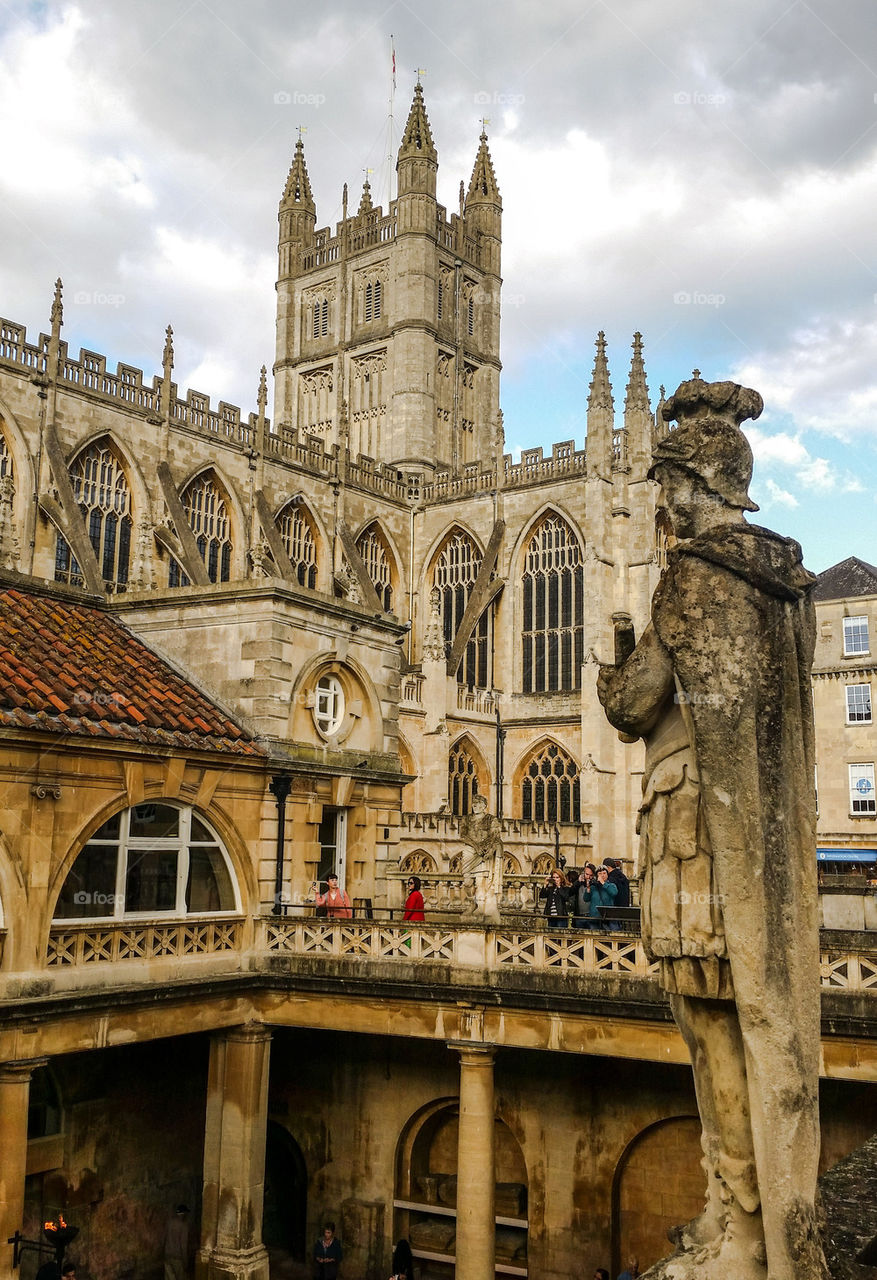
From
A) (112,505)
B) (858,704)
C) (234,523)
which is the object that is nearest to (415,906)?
(112,505)

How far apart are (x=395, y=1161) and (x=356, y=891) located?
153 inches

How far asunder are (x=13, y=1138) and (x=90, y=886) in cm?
303

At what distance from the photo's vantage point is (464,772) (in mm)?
43062

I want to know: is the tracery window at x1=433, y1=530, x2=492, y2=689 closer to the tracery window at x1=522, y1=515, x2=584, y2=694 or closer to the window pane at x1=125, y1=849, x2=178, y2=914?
the tracery window at x1=522, y1=515, x2=584, y2=694

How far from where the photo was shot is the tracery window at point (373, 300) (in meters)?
58.8

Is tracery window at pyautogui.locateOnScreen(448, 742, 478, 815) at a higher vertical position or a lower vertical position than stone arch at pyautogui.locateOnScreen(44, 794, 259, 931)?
higher

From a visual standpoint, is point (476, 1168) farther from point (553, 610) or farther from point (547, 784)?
point (553, 610)

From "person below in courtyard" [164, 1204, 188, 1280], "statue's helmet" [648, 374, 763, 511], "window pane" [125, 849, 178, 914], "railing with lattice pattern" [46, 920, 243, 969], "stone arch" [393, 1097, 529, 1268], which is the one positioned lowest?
"person below in courtyard" [164, 1204, 188, 1280]

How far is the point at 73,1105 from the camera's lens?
15.7m

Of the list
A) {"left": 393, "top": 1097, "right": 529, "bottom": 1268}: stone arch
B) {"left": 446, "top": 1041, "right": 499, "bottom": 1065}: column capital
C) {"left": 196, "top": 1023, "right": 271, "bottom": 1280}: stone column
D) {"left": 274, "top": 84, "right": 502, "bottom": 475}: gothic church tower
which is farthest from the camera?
{"left": 274, "top": 84, "right": 502, "bottom": 475}: gothic church tower

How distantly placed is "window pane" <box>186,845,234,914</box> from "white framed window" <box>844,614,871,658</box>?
28.1 meters

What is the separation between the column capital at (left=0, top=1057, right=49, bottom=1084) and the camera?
12344mm

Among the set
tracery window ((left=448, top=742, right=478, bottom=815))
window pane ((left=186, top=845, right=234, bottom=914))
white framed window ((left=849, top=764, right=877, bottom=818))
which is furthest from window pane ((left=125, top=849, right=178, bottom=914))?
white framed window ((left=849, top=764, right=877, bottom=818))

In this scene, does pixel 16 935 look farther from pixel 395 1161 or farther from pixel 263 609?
pixel 395 1161
